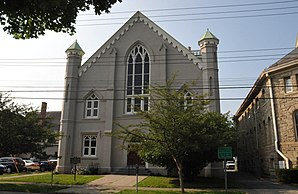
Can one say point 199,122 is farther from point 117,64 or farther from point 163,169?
point 117,64

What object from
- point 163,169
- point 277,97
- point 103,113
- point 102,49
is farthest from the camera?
point 102,49

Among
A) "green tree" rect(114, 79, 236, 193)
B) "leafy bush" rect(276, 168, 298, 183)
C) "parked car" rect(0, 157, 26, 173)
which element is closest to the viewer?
"green tree" rect(114, 79, 236, 193)

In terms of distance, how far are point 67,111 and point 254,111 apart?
20384 mm

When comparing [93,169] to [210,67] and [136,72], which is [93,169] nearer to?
[136,72]

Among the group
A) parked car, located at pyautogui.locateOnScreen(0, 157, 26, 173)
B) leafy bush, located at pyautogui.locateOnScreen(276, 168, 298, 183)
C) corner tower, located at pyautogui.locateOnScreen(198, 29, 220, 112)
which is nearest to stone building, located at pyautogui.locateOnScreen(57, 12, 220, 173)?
corner tower, located at pyautogui.locateOnScreen(198, 29, 220, 112)

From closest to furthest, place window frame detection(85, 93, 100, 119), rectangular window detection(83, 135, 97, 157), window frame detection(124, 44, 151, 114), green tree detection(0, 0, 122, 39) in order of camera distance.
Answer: green tree detection(0, 0, 122, 39) < rectangular window detection(83, 135, 97, 157) < window frame detection(124, 44, 151, 114) < window frame detection(85, 93, 100, 119)

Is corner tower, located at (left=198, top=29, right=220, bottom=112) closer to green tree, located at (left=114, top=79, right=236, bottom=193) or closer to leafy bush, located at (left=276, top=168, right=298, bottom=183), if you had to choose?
green tree, located at (left=114, top=79, right=236, bottom=193)

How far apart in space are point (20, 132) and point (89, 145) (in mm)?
9920

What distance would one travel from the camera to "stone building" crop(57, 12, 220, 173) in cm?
2727

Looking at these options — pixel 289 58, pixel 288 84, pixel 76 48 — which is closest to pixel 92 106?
pixel 76 48

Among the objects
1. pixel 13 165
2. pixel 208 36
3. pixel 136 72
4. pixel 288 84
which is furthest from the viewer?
pixel 13 165

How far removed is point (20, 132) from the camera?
63.1ft

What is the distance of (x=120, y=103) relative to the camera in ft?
94.1

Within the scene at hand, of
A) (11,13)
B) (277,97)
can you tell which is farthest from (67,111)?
(11,13)
